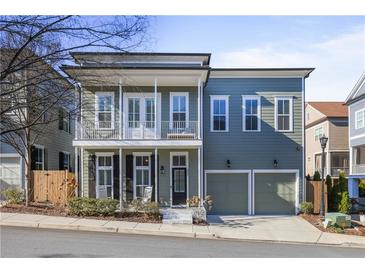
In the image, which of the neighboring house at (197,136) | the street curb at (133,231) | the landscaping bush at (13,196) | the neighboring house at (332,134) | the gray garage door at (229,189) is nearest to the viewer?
the street curb at (133,231)

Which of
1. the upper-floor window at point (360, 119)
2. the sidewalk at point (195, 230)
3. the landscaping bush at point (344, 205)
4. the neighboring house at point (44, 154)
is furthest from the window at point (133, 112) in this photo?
the upper-floor window at point (360, 119)

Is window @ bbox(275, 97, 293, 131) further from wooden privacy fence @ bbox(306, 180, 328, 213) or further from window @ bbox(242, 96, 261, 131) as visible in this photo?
wooden privacy fence @ bbox(306, 180, 328, 213)

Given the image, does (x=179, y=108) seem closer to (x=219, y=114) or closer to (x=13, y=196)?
(x=219, y=114)

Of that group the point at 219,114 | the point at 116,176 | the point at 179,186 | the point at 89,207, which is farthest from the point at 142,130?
the point at 89,207

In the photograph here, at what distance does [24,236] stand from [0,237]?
0.63m

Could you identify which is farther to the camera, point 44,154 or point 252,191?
point 44,154

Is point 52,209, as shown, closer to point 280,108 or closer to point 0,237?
point 0,237

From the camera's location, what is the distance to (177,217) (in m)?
17.0

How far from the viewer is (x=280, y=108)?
21.7 meters

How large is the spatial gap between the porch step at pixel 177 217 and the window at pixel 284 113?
7290 mm

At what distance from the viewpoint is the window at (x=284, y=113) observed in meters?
21.7

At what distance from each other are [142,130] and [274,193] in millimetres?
7506

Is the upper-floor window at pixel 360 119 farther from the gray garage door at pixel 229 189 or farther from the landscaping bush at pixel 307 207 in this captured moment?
the gray garage door at pixel 229 189

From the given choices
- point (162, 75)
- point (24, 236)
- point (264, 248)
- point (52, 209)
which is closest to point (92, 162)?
point (52, 209)
